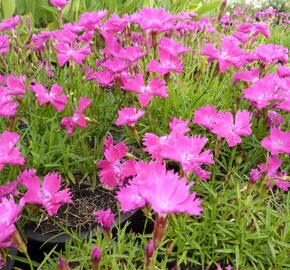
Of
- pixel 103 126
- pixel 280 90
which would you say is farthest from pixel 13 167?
pixel 280 90

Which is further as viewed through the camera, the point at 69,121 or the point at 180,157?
the point at 69,121

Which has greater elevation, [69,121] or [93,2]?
[69,121]

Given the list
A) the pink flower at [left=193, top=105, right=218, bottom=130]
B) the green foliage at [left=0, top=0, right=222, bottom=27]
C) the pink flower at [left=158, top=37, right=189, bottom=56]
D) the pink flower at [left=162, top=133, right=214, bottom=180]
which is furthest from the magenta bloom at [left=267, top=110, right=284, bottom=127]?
the green foliage at [left=0, top=0, right=222, bottom=27]

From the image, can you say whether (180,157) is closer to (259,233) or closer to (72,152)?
(259,233)

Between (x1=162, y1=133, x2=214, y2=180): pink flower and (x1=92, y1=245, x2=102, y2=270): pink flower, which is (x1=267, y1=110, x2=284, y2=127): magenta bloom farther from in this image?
(x1=92, y1=245, x2=102, y2=270): pink flower

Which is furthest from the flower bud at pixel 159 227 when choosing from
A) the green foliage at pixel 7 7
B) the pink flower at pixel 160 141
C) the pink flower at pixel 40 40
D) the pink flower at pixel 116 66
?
the green foliage at pixel 7 7

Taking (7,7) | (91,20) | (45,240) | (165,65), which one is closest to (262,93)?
(165,65)

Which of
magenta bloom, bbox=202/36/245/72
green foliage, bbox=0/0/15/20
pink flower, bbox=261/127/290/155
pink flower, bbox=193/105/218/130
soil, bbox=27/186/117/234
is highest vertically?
magenta bloom, bbox=202/36/245/72
